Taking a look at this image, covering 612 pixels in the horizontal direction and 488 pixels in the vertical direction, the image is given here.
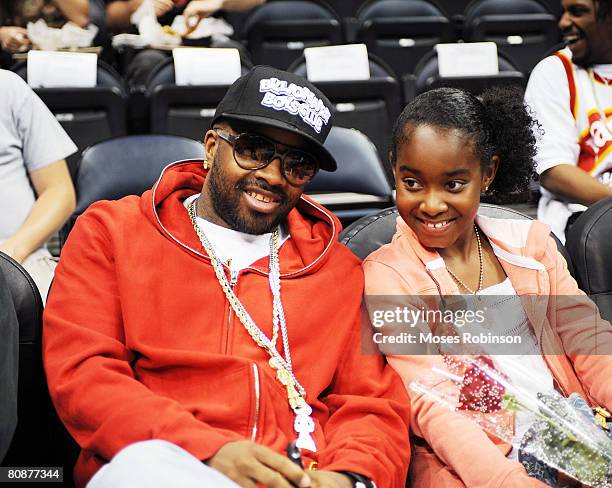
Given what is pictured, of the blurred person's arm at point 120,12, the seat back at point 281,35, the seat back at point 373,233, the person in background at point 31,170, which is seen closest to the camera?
the seat back at point 373,233

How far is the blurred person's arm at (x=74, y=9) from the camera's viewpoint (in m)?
4.80

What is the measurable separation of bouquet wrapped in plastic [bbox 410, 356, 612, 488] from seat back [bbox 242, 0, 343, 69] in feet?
12.7

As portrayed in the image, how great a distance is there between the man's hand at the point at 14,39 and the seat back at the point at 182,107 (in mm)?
920

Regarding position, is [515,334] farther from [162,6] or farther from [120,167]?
[162,6]

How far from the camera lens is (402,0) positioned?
6047 mm

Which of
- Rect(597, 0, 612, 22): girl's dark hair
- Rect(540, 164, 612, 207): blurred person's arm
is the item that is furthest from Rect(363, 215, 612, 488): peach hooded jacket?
Rect(597, 0, 612, 22): girl's dark hair

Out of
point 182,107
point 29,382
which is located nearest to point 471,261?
point 29,382

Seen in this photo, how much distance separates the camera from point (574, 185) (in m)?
3.08

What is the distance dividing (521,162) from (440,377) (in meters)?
0.63

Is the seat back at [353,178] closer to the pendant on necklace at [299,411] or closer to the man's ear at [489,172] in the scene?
the man's ear at [489,172]

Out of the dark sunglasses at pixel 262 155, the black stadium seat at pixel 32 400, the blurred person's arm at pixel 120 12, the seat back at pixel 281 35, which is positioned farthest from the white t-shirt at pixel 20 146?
the seat back at pixel 281 35

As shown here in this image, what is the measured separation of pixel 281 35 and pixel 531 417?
424 cm

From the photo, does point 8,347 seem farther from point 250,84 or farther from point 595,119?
point 595,119

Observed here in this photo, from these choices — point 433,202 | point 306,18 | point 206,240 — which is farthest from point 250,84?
point 306,18
